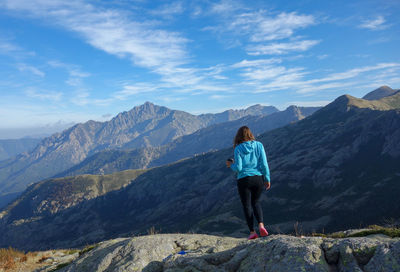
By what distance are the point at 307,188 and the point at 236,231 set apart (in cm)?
7801

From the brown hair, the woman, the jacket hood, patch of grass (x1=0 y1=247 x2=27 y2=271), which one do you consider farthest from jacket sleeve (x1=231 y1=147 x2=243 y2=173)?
patch of grass (x1=0 y1=247 x2=27 y2=271)

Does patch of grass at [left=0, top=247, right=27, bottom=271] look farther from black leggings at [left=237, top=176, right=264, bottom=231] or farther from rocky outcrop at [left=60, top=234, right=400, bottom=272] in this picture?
black leggings at [left=237, top=176, right=264, bottom=231]

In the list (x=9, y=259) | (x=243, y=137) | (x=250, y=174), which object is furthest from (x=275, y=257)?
(x=9, y=259)

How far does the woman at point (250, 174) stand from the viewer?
9.19 m

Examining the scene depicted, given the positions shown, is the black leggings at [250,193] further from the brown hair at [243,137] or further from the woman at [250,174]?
the brown hair at [243,137]

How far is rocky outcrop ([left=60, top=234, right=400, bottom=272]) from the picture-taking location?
17.2ft

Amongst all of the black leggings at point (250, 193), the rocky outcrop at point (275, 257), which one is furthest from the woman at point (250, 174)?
the rocky outcrop at point (275, 257)

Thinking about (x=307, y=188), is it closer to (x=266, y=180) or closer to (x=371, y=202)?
(x=371, y=202)

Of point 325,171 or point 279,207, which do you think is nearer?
point 279,207

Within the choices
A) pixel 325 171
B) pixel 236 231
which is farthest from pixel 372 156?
pixel 236 231

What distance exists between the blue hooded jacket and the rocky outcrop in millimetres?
2746

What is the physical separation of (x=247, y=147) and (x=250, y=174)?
1081 mm

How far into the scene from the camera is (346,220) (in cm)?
12756

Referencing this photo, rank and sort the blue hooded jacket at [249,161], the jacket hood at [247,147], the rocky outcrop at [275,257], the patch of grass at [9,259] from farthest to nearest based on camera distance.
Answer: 1. the patch of grass at [9,259]
2. the jacket hood at [247,147]
3. the blue hooded jacket at [249,161]
4. the rocky outcrop at [275,257]
